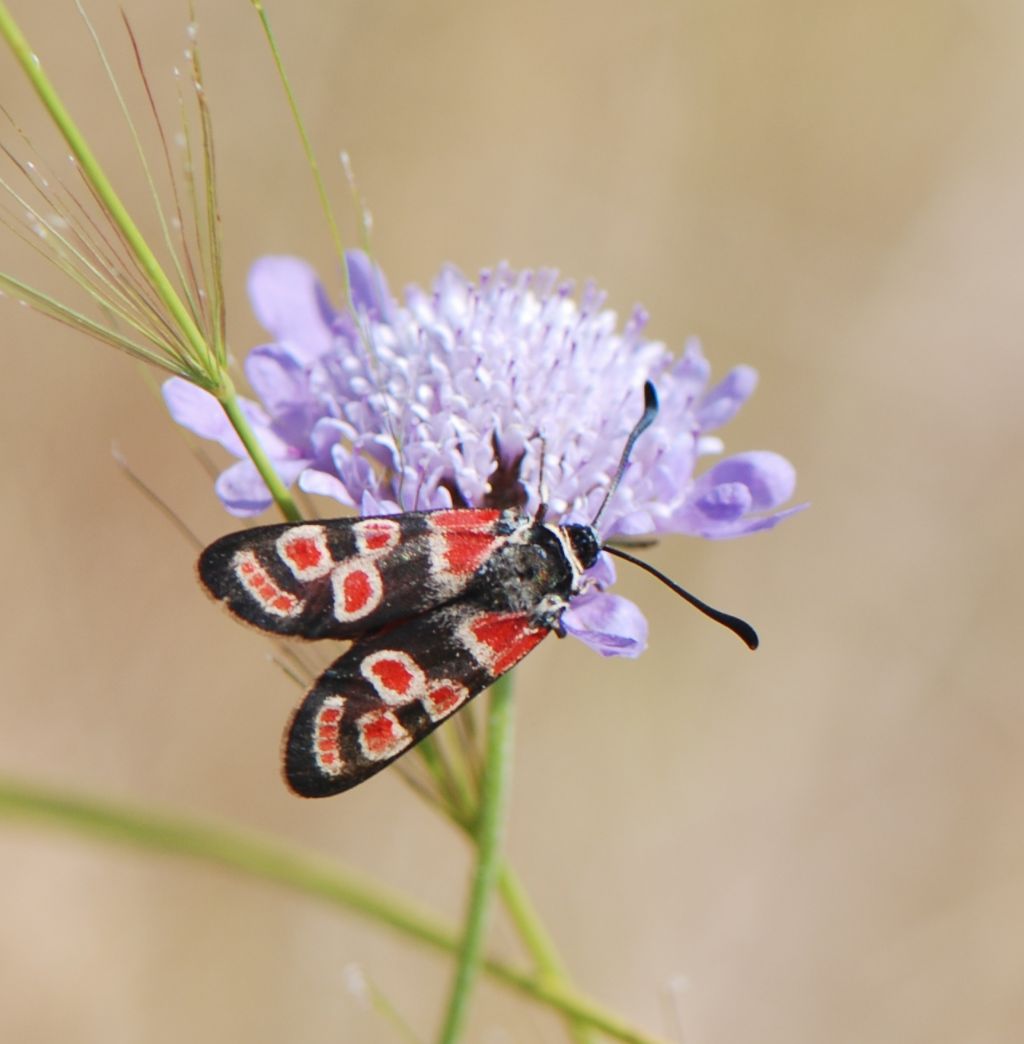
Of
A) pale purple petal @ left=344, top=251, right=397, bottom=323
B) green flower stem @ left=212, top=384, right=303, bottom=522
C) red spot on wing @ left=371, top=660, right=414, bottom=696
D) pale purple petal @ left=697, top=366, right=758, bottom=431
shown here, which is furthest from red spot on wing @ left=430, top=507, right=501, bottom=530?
pale purple petal @ left=697, top=366, right=758, bottom=431

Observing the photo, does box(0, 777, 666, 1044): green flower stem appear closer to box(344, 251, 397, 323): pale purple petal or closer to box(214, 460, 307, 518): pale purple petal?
box(214, 460, 307, 518): pale purple petal

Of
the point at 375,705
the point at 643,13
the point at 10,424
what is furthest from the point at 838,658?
the point at 375,705

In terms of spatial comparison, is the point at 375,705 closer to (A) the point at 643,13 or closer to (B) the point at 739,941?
(B) the point at 739,941

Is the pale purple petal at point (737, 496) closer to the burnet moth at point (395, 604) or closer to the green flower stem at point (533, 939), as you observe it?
the burnet moth at point (395, 604)

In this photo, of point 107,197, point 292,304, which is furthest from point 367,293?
point 107,197

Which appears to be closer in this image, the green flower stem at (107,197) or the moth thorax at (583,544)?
the green flower stem at (107,197)

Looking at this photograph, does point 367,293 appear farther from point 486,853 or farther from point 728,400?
point 486,853

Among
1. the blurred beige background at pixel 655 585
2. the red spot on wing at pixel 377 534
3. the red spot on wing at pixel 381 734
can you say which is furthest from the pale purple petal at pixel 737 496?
the blurred beige background at pixel 655 585
